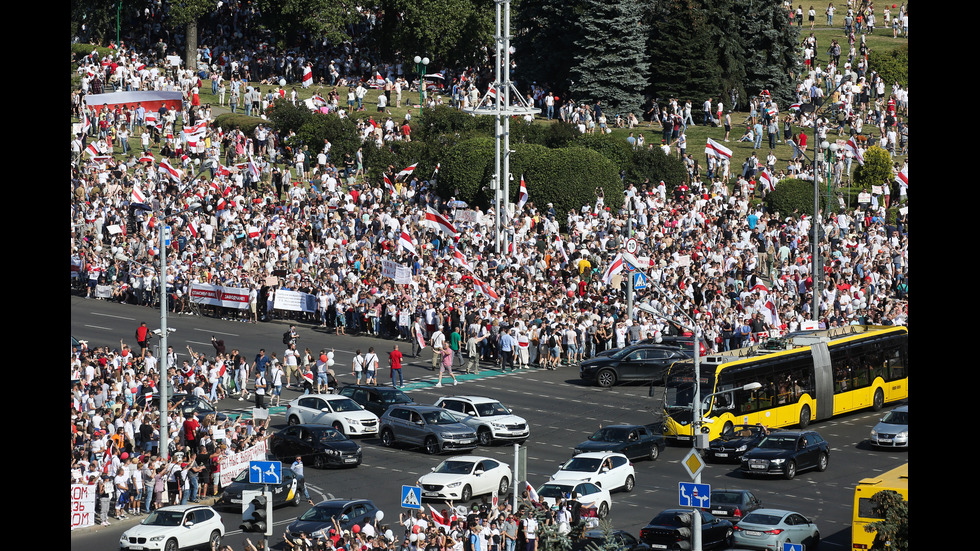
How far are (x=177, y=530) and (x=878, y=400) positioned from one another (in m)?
22.0

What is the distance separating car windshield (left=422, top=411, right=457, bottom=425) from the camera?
34781mm

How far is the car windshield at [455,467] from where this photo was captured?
31.0 meters

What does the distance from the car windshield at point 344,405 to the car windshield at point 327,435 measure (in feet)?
7.31

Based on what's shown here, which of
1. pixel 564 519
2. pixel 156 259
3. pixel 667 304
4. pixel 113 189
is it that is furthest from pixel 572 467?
pixel 113 189

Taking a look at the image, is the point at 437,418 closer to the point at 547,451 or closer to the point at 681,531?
the point at 547,451

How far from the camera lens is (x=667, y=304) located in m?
44.0

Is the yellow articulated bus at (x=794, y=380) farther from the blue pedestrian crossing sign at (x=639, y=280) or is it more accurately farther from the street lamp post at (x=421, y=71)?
the street lamp post at (x=421, y=71)

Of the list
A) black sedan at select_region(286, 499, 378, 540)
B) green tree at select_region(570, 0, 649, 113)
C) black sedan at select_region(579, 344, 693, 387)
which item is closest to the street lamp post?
green tree at select_region(570, 0, 649, 113)

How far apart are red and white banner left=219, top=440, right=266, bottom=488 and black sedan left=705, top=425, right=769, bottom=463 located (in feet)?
36.2

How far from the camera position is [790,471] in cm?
3244

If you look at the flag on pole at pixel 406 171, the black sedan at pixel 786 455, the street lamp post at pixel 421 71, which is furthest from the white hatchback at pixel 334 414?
the street lamp post at pixel 421 71
